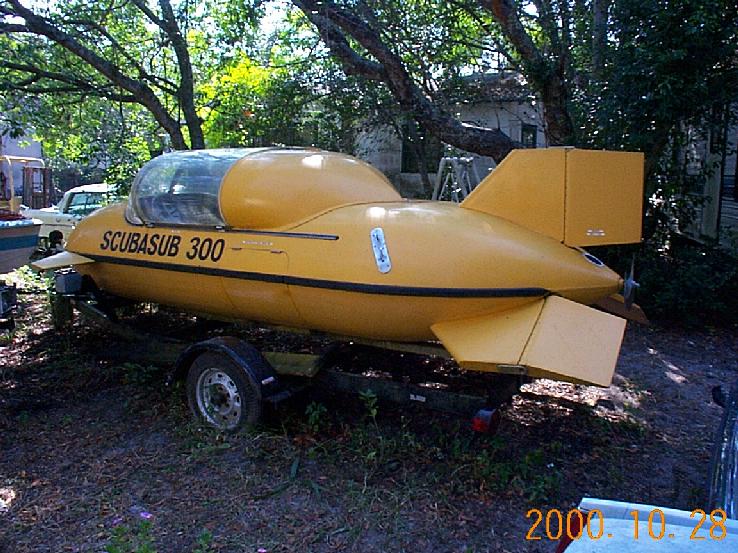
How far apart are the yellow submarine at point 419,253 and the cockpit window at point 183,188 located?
0.06 feet

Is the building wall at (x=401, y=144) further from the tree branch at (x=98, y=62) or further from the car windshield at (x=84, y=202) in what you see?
the car windshield at (x=84, y=202)

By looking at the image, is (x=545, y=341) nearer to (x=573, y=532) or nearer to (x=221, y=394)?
(x=573, y=532)

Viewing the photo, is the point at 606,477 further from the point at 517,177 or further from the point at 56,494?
the point at 56,494

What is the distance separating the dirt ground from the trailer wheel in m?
0.14

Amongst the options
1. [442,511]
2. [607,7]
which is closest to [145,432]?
[442,511]

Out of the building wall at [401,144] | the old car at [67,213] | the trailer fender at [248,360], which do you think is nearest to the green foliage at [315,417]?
the trailer fender at [248,360]

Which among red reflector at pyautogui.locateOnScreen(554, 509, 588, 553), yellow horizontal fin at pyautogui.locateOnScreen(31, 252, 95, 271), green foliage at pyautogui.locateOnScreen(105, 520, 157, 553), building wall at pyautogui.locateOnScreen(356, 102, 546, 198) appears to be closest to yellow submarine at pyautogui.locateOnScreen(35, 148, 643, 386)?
yellow horizontal fin at pyautogui.locateOnScreen(31, 252, 95, 271)

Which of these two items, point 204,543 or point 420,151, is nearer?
point 204,543

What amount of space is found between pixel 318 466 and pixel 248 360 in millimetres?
853

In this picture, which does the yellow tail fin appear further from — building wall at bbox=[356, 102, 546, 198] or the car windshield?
the car windshield

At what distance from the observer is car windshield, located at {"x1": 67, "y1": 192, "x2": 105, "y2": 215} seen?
13495mm

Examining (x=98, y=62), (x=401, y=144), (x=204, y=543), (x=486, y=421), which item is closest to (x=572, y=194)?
(x=486, y=421)

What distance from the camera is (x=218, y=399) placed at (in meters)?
4.91

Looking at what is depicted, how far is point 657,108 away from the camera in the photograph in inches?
295
